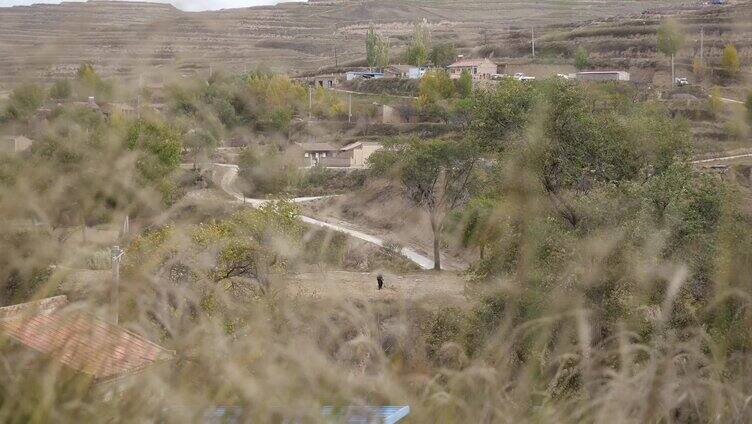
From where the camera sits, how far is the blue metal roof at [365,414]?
169 cm

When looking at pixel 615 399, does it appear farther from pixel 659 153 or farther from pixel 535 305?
pixel 659 153

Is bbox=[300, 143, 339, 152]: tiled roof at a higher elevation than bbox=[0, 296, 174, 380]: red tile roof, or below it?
below

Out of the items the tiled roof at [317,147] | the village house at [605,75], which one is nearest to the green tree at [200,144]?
the tiled roof at [317,147]

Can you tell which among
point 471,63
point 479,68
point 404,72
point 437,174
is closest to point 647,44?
point 479,68

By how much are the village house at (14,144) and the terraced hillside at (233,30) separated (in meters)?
→ 0.32

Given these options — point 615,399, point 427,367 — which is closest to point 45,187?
point 427,367

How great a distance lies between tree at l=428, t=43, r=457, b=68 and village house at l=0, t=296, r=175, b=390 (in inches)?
1630

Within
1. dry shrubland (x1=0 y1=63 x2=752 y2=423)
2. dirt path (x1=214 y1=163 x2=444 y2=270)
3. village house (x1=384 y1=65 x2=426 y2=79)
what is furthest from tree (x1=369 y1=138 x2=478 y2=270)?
village house (x1=384 y1=65 x2=426 y2=79)

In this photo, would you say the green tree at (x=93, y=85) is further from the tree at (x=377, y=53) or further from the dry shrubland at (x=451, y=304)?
Answer: the tree at (x=377, y=53)

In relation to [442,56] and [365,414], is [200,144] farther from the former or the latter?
[365,414]

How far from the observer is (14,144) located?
3.24 meters

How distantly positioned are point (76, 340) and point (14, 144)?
1.82 meters

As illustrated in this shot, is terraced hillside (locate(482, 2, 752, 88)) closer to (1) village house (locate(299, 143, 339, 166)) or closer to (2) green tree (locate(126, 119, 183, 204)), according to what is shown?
(1) village house (locate(299, 143, 339, 166))

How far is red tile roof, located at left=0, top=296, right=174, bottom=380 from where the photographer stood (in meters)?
1.60
